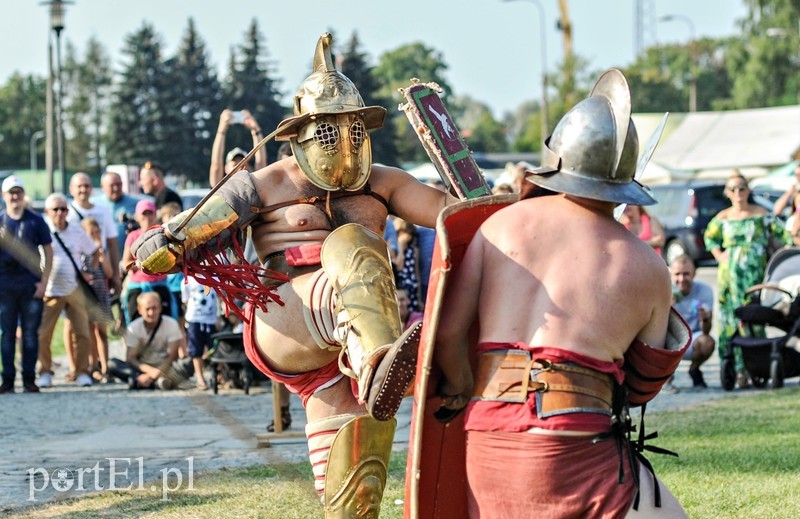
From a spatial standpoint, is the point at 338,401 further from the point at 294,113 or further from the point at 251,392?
the point at 251,392

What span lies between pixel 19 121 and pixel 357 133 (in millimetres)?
91162

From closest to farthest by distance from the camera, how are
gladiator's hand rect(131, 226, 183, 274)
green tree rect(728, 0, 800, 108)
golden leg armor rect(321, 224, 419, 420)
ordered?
golden leg armor rect(321, 224, 419, 420), gladiator's hand rect(131, 226, 183, 274), green tree rect(728, 0, 800, 108)

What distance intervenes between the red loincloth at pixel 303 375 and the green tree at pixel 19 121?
89674mm

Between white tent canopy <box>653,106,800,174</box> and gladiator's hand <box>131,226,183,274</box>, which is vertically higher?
white tent canopy <box>653,106,800,174</box>

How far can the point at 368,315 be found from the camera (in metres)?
4.83

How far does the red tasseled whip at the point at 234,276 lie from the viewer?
17.3 feet

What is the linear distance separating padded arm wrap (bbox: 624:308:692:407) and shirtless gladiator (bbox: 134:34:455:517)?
1.01 meters

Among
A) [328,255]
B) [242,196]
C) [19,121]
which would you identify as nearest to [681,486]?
[328,255]

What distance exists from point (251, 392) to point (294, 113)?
238 inches

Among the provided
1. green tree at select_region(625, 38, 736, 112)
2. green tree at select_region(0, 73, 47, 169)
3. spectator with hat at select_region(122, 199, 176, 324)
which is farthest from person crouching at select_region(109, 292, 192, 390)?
green tree at select_region(0, 73, 47, 169)

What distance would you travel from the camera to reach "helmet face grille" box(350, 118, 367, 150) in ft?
17.8

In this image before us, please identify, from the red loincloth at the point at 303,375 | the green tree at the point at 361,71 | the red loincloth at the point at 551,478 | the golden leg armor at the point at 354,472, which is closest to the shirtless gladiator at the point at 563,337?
the red loincloth at the point at 551,478

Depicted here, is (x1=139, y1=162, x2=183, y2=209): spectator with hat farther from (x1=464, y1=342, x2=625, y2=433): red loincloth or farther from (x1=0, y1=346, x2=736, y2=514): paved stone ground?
(x1=464, y1=342, x2=625, y2=433): red loincloth

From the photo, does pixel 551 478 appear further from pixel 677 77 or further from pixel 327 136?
pixel 677 77
